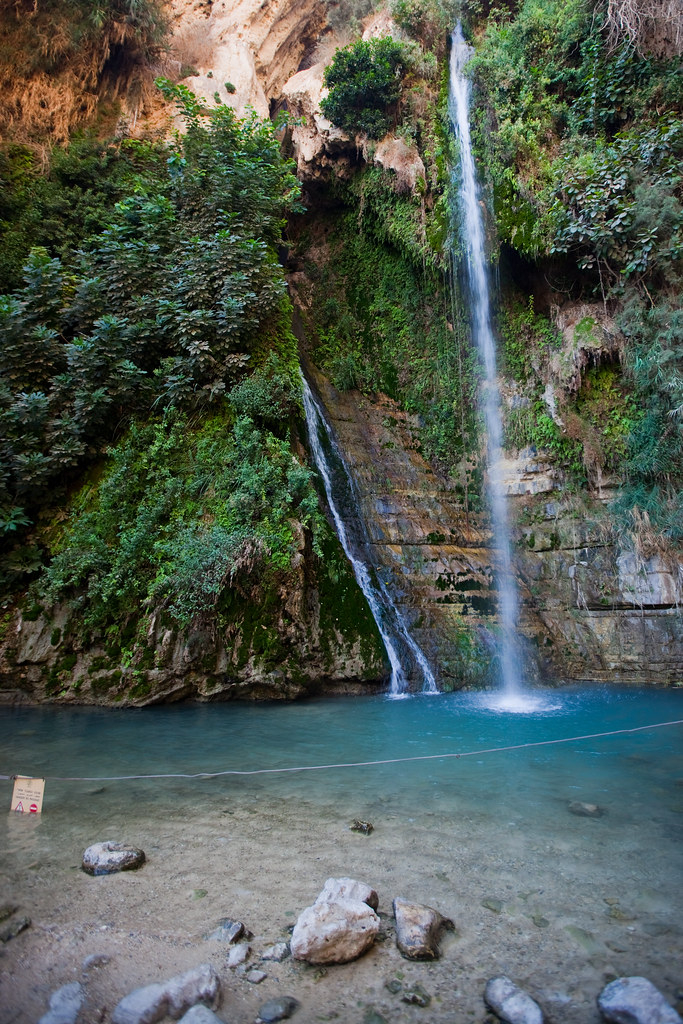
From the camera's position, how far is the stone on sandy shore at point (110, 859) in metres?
2.85

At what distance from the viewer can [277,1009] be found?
1909mm

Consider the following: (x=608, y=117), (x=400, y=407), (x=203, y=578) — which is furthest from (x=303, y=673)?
(x=608, y=117)

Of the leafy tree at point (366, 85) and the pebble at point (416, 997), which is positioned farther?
the leafy tree at point (366, 85)

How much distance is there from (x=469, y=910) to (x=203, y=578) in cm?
506

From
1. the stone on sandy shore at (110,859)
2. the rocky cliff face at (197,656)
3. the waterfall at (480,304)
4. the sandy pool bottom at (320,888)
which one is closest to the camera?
the sandy pool bottom at (320,888)

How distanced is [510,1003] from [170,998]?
1170mm

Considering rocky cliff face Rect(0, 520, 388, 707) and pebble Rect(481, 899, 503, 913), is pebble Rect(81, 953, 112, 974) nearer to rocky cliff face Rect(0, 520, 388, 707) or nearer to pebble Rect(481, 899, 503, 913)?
pebble Rect(481, 899, 503, 913)

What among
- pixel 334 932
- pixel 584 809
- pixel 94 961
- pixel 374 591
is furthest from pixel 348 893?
pixel 374 591

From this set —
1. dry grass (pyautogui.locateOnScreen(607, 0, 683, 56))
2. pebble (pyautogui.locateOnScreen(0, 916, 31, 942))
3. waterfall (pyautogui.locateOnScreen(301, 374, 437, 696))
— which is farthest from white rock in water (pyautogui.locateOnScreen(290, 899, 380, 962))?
dry grass (pyautogui.locateOnScreen(607, 0, 683, 56))

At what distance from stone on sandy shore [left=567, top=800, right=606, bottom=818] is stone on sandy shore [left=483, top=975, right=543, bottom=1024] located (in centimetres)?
189

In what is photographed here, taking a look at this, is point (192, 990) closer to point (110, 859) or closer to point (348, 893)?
point (348, 893)

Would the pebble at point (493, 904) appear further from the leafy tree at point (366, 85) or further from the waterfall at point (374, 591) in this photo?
the leafy tree at point (366, 85)

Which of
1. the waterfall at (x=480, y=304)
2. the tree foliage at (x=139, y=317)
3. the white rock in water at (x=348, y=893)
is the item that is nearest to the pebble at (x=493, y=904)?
the white rock in water at (x=348, y=893)

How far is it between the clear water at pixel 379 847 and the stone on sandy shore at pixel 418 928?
57mm
